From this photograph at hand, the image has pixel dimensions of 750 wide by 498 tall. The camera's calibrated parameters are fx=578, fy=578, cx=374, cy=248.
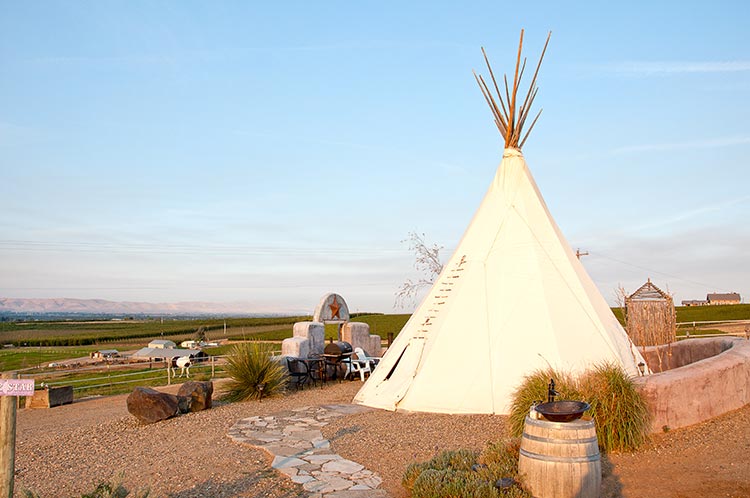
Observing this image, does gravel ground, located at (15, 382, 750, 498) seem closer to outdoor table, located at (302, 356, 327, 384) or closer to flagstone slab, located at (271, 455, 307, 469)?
flagstone slab, located at (271, 455, 307, 469)

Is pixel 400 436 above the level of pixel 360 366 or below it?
below

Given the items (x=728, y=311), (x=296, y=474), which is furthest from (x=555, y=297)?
(x=728, y=311)

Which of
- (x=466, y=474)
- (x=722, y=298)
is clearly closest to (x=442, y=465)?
(x=466, y=474)

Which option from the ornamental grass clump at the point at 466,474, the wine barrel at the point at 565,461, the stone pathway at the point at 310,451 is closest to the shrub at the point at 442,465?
the ornamental grass clump at the point at 466,474

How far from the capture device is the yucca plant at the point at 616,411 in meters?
6.94

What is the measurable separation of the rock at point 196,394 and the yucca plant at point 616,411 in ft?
21.8

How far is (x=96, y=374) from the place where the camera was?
80.6ft

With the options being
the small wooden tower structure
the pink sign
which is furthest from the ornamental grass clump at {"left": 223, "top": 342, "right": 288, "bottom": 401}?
the small wooden tower structure

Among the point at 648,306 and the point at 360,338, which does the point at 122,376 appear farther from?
the point at 648,306

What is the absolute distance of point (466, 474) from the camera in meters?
5.47

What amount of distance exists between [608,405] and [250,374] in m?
7.09

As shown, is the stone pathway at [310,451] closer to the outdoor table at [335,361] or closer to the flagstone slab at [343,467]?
the flagstone slab at [343,467]

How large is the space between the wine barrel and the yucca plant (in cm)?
205

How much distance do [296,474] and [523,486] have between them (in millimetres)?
2484
